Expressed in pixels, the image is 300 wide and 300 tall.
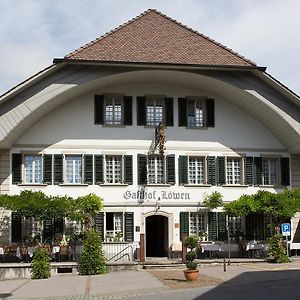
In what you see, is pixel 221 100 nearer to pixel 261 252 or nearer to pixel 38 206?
pixel 261 252

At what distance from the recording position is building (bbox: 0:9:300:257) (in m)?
25.7

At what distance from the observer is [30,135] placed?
85.7ft

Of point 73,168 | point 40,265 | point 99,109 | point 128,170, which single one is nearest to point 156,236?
point 128,170

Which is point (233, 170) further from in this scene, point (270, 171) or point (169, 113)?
point (169, 113)

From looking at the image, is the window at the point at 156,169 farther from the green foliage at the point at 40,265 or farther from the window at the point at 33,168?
the green foliage at the point at 40,265

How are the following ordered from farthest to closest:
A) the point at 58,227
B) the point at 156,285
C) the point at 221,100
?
the point at 221,100 → the point at 58,227 → the point at 156,285

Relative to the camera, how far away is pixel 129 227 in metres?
26.3

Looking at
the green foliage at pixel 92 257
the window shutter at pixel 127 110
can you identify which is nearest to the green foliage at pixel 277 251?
the green foliage at pixel 92 257

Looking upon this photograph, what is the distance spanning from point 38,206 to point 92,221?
9.25 feet

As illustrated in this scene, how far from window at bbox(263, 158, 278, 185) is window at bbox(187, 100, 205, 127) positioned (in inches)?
134

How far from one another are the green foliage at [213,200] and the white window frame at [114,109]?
196 inches

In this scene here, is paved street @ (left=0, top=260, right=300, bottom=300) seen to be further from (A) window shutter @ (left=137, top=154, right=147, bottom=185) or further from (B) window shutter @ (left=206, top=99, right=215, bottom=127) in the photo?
(B) window shutter @ (left=206, top=99, right=215, bottom=127)

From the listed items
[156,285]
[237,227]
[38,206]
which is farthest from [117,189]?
[156,285]

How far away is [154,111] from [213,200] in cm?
464
